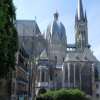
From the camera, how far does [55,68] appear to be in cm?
10794

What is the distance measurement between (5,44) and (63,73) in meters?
82.2

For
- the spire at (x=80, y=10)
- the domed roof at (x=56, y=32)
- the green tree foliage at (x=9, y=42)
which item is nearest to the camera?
the green tree foliage at (x=9, y=42)

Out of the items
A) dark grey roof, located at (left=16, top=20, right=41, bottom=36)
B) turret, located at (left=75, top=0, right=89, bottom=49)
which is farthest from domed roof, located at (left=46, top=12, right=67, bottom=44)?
turret, located at (left=75, top=0, right=89, bottom=49)

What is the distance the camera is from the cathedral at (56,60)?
97.2 m

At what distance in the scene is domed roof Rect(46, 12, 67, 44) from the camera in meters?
114

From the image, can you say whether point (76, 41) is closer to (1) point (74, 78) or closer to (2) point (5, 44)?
(1) point (74, 78)

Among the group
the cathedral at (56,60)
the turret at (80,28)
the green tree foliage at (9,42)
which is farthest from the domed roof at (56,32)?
the green tree foliage at (9,42)

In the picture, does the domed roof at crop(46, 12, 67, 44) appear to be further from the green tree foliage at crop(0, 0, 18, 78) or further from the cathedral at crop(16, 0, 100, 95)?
the green tree foliage at crop(0, 0, 18, 78)

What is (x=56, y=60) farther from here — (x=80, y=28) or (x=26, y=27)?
(x=80, y=28)

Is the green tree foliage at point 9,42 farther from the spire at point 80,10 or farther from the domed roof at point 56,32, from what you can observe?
the spire at point 80,10

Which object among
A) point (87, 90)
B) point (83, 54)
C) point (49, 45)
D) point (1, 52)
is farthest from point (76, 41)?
point (1, 52)

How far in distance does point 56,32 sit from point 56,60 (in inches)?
387

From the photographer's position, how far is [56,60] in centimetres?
11244

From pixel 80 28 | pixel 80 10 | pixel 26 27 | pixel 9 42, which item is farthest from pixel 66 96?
pixel 80 10
